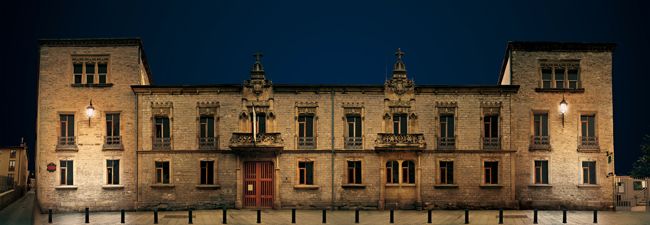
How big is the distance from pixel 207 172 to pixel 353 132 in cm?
1008

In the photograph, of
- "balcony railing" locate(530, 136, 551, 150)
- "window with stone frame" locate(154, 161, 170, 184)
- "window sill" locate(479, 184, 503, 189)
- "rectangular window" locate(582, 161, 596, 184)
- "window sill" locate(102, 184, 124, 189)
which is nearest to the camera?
"window sill" locate(102, 184, 124, 189)

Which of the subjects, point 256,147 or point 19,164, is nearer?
point 256,147

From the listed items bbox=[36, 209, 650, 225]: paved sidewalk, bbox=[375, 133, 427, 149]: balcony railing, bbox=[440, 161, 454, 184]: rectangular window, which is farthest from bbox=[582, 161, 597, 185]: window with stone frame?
bbox=[375, 133, 427, 149]: balcony railing

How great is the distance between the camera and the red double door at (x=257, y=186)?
5478 centimetres

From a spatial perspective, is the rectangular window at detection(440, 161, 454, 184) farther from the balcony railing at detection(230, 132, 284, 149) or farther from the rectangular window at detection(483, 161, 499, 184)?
the balcony railing at detection(230, 132, 284, 149)

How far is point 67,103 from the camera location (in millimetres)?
55250

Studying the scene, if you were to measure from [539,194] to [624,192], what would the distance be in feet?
32.9

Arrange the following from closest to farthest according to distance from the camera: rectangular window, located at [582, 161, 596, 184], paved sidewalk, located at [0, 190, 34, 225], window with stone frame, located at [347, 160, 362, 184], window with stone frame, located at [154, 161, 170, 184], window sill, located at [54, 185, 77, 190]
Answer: paved sidewalk, located at [0, 190, 34, 225], window sill, located at [54, 185, 77, 190], window with stone frame, located at [154, 161, 170, 184], window with stone frame, located at [347, 160, 362, 184], rectangular window, located at [582, 161, 596, 184]

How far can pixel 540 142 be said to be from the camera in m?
56.1

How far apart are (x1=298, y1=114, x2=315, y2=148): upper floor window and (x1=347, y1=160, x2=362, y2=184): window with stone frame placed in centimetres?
290

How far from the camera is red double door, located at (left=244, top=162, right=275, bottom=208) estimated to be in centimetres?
5478

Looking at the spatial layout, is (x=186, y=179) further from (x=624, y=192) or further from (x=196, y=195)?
(x=624, y=192)

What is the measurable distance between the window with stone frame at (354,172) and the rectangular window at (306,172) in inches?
97.1

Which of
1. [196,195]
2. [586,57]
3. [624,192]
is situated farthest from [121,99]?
[624,192]
